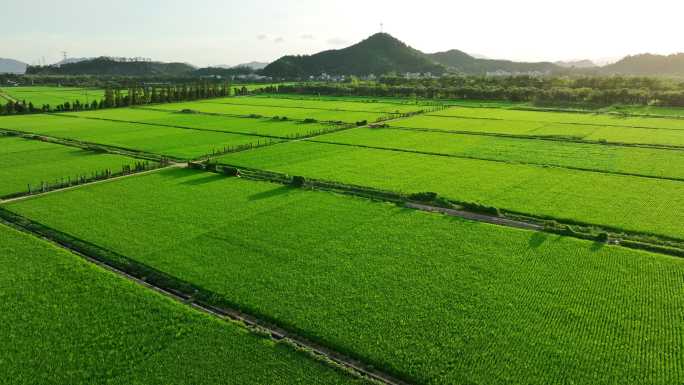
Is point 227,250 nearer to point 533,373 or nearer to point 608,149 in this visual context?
point 533,373

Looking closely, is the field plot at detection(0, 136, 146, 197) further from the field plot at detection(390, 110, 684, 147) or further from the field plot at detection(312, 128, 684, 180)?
the field plot at detection(390, 110, 684, 147)

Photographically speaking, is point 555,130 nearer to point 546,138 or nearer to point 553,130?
point 553,130

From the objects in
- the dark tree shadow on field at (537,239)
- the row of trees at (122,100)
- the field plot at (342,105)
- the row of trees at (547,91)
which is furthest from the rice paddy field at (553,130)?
the row of trees at (122,100)

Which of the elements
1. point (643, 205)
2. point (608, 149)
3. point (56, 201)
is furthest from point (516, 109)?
point (56, 201)

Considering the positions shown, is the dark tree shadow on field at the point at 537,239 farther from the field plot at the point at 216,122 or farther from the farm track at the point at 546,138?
the field plot at the point at 216,122

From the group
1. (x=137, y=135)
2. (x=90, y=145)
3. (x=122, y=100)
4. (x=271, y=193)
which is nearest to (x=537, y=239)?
(x=271, y=193)

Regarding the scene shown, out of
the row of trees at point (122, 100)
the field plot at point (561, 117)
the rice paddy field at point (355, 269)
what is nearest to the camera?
the rice paddy field at point (355, 269)
